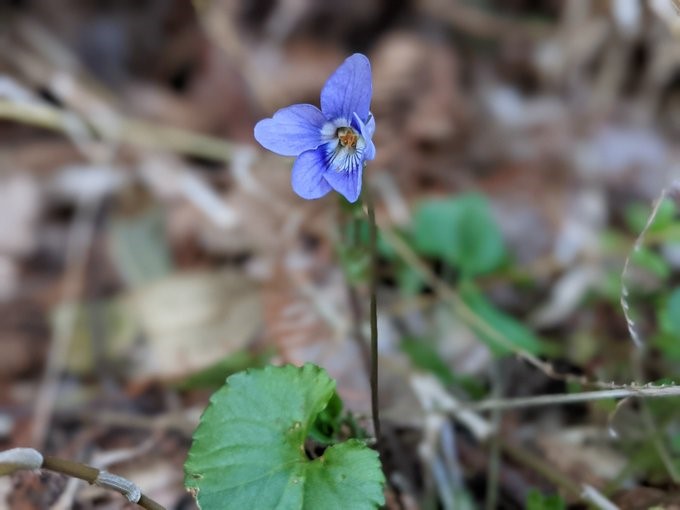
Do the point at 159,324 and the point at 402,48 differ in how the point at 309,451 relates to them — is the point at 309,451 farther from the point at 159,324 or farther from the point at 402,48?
the point at 402,48

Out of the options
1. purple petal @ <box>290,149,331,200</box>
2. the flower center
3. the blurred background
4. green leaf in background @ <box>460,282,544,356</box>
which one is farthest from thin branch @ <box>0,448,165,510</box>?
green leaf in background @ <box>460,282,544,356</box>

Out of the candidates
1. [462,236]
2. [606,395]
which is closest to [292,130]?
[606,395]

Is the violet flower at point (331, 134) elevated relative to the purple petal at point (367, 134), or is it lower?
elevated

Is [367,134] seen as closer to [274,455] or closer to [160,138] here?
[274,455]

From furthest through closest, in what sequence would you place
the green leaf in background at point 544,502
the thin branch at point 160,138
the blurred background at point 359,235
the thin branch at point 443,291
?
the thin branch at point 160,138 → the thin branch at point 443,291 → the blurred background at point 359,235 → the green leaf in background at point 544,502

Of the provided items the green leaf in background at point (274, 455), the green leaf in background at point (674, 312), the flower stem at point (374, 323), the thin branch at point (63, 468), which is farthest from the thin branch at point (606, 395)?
the thin branch at point (63, 468)

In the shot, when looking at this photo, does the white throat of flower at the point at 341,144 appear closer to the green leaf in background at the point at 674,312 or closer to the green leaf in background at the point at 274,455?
the green leaf in background at the point at 274,455
